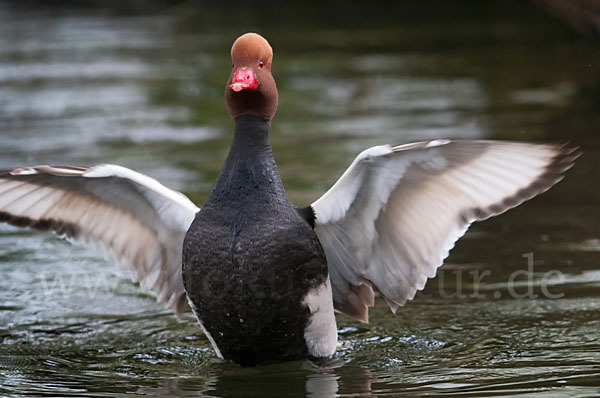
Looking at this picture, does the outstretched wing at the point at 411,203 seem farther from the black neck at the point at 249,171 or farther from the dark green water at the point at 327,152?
the dark green water at the point at 327,152

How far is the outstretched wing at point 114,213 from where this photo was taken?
17.6 ft

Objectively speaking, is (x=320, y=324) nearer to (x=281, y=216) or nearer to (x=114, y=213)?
(x=281, y=216)

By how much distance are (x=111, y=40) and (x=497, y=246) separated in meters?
12.7

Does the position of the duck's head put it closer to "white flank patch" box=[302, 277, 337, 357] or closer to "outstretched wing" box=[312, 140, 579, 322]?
"outstretched wing" box=[312, 140, 579, 322]

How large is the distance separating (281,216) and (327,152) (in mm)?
4993

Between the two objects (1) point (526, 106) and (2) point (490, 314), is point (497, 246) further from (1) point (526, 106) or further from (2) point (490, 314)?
(1) point (526, 106)

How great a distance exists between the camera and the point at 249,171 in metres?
5.14

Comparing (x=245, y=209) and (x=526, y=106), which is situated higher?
(x=526, y=106)

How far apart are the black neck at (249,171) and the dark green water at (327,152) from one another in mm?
867

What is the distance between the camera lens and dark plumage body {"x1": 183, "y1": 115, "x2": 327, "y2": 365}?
4992 mm

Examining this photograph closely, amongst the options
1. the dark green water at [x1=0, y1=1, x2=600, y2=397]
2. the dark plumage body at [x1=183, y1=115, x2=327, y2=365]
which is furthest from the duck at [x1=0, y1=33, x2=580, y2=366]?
the dark green water at [x1=0, y1=1, x2=600, y2=397]

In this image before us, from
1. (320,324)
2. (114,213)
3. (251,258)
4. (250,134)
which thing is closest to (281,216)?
(251,258)

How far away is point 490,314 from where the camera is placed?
238 inches

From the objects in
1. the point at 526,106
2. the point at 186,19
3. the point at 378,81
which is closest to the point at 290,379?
the point at 526,106
